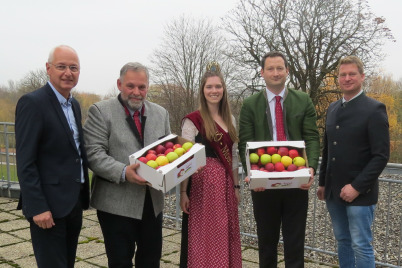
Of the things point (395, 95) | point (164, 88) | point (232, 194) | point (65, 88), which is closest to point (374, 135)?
point (232, 194)

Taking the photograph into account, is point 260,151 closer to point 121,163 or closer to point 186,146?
point 186,146

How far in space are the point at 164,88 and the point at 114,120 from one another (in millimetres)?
22486

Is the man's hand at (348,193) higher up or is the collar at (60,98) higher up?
the collar at (60,98)

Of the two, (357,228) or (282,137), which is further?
(282,137)

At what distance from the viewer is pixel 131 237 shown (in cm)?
306

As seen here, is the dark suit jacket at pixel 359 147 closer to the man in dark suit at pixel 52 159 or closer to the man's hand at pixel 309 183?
the man's hand at pixel 309 183

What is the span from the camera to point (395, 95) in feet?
115

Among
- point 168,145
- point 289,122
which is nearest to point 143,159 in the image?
point 168,145

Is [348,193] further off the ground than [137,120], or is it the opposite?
[137,120]

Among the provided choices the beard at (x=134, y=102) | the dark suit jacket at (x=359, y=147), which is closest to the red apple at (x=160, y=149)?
the beard at (x=134, y=102)

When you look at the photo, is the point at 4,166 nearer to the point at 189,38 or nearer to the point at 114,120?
the point at 114,120

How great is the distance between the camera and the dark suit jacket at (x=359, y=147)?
3.03 metres

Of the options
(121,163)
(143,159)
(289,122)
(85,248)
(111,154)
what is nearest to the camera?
(143,159)

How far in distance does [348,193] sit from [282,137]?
702 millimetres
